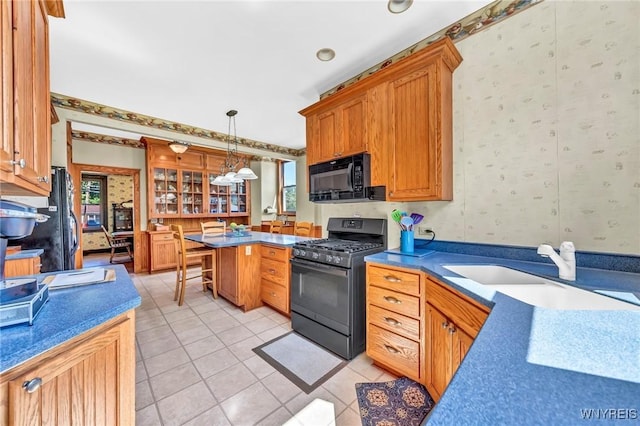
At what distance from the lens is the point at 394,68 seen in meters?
2.02

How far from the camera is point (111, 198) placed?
7.64 meters

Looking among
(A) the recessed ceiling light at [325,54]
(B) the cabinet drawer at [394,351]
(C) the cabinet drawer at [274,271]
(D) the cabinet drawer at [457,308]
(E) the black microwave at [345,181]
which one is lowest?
(B) the cabinet drawer at [394,351]

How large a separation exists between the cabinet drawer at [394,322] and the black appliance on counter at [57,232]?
342 centimetres

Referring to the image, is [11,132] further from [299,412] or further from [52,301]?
[299,412]

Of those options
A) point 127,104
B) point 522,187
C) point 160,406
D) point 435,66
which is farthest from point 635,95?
point 127,104

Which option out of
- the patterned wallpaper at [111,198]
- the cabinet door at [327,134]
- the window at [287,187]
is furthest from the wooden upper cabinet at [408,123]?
the patterned wallpaper at [111,198]

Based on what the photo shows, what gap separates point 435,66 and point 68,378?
102 inches

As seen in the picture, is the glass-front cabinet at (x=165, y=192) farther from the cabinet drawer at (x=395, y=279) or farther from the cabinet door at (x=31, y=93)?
the cabinet drawer at (x=395, y=279)

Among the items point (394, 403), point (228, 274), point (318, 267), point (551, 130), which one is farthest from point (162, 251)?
point (551, 130)

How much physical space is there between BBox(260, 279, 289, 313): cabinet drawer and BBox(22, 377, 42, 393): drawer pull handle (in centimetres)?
211

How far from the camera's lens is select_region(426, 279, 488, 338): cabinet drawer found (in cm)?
108

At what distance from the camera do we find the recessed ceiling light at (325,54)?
228 centimetres

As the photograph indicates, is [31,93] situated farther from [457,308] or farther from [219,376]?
[457,308]

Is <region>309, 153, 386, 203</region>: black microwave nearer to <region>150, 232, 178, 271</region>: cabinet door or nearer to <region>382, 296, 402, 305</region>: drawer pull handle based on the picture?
<region>382, 296, 402, 305</region>: drawer pull handle
